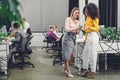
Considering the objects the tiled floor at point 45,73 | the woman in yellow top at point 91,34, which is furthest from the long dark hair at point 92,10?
the tiled floor at point 45,73

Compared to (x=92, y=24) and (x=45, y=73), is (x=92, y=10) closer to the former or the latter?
(x=92, y=24)

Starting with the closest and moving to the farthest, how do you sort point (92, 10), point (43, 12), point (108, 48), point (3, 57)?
point (92, 10), point (3, 57), point (108, 48), point (43, 12)

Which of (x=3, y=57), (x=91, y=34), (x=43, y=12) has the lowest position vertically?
(x=3, y=57)

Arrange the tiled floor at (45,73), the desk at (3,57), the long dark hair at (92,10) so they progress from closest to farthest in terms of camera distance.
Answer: the long dark hair at (92,10), the tiled floor at (45,73), the desk at (3,57)

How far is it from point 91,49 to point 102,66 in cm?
152

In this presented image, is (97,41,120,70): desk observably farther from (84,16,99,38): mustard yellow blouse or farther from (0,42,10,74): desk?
(0,42,10,74): desk

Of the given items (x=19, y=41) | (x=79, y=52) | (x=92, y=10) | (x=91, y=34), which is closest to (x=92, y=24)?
(x=91, y=34)

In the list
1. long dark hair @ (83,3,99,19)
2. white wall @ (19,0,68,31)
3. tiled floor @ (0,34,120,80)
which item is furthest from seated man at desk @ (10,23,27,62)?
white wall @ (19,0,68,31)

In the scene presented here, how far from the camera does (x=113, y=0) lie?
16.5 meters

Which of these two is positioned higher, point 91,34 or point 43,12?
point 43,12

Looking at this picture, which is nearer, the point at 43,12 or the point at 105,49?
the point at 105,49

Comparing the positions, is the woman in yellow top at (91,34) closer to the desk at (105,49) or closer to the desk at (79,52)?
the desk at (105,49)

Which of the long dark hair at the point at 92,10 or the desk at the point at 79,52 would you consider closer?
the long dark hair at the point at 92,10

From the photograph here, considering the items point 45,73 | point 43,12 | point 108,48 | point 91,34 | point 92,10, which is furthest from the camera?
point 43,12
